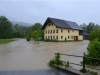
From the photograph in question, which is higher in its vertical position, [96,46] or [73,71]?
[96,46]

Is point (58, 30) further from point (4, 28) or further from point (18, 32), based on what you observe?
point (18, 32)

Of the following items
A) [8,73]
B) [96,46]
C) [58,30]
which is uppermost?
[58,30]

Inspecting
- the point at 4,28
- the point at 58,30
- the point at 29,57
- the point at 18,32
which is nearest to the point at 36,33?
the point at 58,30

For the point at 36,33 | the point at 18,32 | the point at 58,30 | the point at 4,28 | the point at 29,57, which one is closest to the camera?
the point at 29,57

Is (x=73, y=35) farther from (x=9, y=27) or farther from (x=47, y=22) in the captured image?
(x=9, y=27)

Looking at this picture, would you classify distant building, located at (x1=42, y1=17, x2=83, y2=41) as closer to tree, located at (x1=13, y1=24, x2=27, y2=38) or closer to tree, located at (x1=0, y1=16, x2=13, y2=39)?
tree, located at (x1=0, y1=16, x2=13, y2=39)

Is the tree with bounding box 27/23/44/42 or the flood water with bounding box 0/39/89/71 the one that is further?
the tree with bounding box 27/23/44/42

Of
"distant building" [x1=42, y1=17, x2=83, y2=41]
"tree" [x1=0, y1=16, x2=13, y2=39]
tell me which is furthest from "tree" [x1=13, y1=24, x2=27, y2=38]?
"distant building" [x1=42, y1=17, x2=83, y2=41]

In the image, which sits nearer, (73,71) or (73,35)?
(73,71)

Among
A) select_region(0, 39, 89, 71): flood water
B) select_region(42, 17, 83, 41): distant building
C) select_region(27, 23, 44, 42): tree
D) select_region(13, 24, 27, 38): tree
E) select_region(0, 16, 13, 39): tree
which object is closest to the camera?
select_region(0, 39, 89, 71): flood water

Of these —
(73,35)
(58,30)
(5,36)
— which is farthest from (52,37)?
(5,36)

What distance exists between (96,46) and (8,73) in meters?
5.76

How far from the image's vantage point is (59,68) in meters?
8.23

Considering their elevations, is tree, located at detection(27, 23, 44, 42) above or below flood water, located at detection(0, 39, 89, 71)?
above
